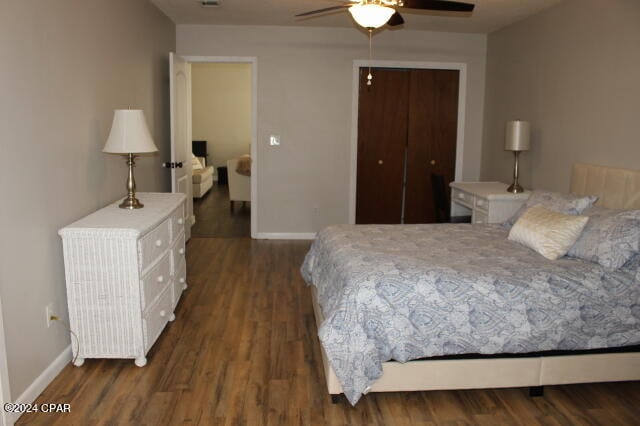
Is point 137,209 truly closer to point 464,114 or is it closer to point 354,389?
point 354,389

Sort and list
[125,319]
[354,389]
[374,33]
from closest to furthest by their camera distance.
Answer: [354,389] → [125,319] → [374,33]

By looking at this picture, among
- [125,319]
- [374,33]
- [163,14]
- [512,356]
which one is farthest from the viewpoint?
[374,33]

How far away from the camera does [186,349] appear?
3340mm

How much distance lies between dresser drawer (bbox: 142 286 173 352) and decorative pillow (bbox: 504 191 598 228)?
2.50 metres

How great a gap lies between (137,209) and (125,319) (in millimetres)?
819

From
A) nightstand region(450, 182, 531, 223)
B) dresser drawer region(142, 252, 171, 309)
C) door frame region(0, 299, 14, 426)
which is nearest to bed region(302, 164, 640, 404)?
dresser drawer region(142, 252, 171, 309)

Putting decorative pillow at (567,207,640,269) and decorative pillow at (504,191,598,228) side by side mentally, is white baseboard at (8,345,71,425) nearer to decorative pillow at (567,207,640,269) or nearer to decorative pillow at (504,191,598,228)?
decorative pillow at (567,207,640,269)

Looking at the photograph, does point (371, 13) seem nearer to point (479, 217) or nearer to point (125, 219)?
point (125, 219)

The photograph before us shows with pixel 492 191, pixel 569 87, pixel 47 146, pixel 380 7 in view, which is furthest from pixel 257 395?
pixel 569 87

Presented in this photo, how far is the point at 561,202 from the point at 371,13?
1773mm

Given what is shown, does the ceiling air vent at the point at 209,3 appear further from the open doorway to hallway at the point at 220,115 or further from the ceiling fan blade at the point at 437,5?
the open doorway to hallway at the point at 220,115

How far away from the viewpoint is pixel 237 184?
8.13 m

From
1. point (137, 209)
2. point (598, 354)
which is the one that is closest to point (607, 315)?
point (598, 354)

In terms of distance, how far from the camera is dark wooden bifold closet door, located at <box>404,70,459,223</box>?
636 centimetres
